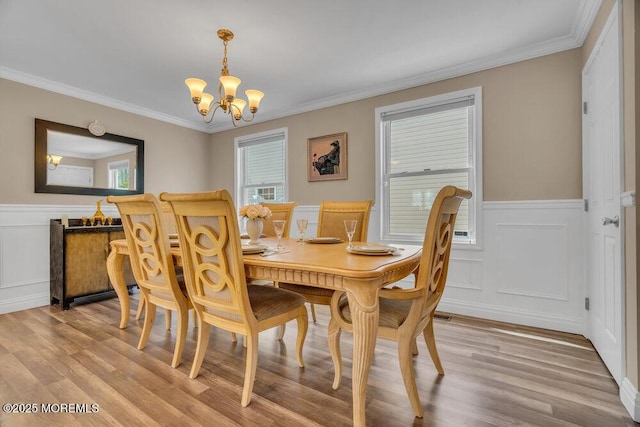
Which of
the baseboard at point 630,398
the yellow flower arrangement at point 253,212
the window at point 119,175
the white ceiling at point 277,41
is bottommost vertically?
the baseboard at point 630,398

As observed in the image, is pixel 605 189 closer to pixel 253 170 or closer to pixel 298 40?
pixel 298 40

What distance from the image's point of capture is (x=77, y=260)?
3211 mm

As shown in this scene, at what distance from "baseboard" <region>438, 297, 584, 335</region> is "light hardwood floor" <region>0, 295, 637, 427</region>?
13cm

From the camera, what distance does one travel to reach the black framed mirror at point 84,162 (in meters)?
3.29

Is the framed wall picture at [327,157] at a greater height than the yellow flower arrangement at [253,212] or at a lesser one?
greater

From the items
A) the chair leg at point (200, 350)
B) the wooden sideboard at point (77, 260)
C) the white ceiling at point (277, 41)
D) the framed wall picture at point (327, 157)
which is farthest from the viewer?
the framed wall picture at point (327, 157)

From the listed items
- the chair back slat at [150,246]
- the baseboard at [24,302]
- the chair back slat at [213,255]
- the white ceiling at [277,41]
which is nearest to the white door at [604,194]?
the white ceiling at [277,41]

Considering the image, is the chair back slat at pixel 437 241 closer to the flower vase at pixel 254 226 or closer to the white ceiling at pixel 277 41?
the flower vase at pixel 254 226

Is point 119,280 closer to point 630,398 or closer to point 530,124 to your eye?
point 630,398

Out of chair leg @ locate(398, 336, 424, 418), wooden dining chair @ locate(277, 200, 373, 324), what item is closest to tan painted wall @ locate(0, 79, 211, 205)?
wooden dining chair @ locate(277, 200, 373, 324)

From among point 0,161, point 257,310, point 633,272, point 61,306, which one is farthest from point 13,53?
point 633,272

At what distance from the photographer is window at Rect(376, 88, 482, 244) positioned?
3.02 metres

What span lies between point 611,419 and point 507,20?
254 centimetres

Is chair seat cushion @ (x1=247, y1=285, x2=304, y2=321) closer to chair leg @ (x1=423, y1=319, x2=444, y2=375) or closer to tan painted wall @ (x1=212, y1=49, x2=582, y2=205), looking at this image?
chair leg @ (x1=423, y1=319, x2=444, y2=375)
